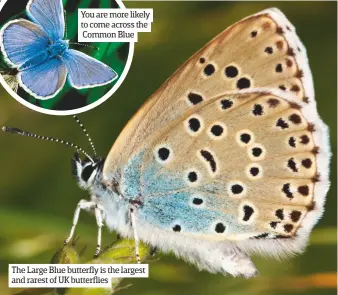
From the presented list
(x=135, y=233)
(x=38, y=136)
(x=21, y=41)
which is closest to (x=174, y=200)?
(x=135, y=233)

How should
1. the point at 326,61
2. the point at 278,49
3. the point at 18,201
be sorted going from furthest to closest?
the point at 326,61
the point at 18,201
the point at 278,49

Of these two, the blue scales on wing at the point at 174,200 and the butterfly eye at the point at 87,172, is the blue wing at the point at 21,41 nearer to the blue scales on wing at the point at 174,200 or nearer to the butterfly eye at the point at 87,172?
the butterfly eye at the point at 87,172

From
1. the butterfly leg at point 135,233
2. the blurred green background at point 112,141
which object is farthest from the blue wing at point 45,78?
the butterfly leg at point 135,233

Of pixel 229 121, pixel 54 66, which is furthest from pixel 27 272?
pixel 229 121

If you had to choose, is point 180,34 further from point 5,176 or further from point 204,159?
point 5,176

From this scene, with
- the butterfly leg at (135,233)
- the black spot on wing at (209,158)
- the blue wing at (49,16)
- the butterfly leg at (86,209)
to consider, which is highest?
the blue wing at (49,16)

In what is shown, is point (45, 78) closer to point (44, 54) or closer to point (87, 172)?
point (44, 54)

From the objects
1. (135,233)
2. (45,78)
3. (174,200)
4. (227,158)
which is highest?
(45,78)
